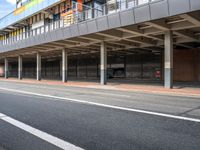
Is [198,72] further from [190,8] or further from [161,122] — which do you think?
[161,122]

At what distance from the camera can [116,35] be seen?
24.7m

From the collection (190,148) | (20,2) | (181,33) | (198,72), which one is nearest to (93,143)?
(190,148)

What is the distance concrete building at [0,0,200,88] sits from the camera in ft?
63.0

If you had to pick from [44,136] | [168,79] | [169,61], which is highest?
[169,61]

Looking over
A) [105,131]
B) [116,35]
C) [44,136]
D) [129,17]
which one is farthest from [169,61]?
[44,136]

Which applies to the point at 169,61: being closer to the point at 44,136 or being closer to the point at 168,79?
the point at 168,79

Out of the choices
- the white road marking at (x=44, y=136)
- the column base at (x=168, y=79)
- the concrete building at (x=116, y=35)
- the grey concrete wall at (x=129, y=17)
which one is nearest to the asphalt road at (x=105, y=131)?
the white road marking at (x=44, y=136)

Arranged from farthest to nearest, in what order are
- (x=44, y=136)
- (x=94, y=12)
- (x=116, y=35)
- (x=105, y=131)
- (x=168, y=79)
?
(x=94, y=12) < (x=116, y=35) < (x=168, y=79) < (x=105, y=131) < (x=44, y=136)

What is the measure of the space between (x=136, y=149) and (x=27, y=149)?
2231mm

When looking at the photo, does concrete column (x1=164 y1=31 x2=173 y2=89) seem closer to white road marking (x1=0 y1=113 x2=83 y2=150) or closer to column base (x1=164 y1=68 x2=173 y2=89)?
column base (x1=164 y1=68 x2=173 y2=89)

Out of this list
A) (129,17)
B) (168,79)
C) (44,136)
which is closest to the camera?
(44,136)

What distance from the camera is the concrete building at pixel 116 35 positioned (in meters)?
19.2

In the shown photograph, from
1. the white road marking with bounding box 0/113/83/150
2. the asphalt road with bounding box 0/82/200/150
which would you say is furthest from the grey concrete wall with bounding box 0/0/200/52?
the white road marking with bounding box 0/113/83/150

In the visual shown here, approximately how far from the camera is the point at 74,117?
804 cm
